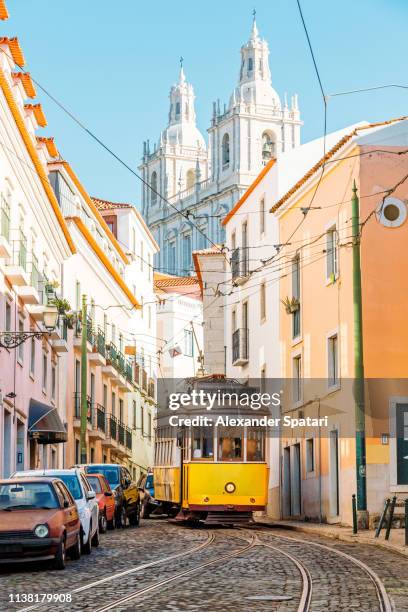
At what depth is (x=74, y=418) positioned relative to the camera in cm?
4775

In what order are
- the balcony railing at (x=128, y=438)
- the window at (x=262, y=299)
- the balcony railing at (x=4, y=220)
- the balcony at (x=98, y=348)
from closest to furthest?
1. the balcony railing at (x=4, y=220)
2. the window at (x=262, y=299)
3. the balcony at (x=98, y=348)
4. the balcony railing at (x=128, y=438)

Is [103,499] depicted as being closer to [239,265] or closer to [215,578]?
[215,578]

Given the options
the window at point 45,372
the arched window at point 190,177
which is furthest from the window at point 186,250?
the window at point 45,372

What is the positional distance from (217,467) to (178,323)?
65.6 meters

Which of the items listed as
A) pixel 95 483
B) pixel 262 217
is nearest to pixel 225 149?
pixel 262 217

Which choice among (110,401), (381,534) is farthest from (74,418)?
(381,534)

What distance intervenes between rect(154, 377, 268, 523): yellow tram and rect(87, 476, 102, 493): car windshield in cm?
262

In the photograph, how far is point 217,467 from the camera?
3095 cm

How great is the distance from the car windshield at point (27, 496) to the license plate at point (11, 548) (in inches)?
43.8

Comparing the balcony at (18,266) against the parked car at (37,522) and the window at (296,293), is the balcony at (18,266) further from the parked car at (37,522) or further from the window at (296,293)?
the parked car at (37,522)

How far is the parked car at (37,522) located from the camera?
16578 mm

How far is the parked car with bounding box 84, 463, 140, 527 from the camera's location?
31.8 meters

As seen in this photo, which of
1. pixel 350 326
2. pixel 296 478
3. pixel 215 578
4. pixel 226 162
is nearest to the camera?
pixel 215 578

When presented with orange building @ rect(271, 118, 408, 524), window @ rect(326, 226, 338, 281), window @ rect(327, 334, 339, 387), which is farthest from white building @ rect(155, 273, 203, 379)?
window @ rect(327, 334, 339, 387)
